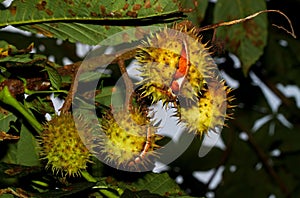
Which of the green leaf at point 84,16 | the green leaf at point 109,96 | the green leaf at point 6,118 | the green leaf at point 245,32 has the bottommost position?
the green leaf at point 245,32

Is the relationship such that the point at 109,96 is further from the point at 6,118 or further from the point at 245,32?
the point at 245,32

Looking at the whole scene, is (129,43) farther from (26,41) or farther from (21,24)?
(26,41)

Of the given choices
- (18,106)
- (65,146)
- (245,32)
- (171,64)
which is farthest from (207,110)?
(245,32)

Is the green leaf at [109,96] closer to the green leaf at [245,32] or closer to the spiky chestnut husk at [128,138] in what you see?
the spiky chestnut husk at [128,138]

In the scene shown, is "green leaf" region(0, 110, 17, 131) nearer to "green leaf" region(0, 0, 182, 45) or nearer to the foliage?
the foliage

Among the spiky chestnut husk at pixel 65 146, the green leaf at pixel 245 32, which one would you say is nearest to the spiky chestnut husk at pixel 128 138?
the spiky chestnut husk at pixel 65 146

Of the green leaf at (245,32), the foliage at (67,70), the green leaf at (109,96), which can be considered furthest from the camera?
the green leaf at (245,32)
